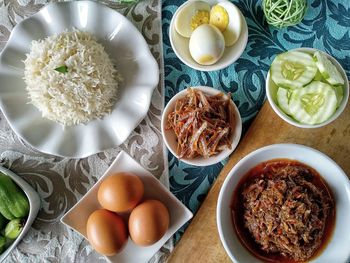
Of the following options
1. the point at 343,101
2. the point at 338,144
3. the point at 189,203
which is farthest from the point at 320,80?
the point at 189,203

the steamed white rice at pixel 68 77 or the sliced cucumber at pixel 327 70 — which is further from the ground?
the steamed white rice at pixel 68 77

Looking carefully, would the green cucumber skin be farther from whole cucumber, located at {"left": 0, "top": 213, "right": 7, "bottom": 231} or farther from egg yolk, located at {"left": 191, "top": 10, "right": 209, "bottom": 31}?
egg yolk, located at {"left": 191, "top": 10, "right": 209, "bottom": 31}

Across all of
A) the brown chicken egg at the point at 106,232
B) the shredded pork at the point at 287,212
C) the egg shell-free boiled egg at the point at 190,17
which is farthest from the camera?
the egg shell-free boiled egg at the point at 190,17

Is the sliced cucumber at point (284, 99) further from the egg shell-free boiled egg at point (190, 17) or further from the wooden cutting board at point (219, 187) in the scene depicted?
the egg shell-free boiled egg at point (190, 17)

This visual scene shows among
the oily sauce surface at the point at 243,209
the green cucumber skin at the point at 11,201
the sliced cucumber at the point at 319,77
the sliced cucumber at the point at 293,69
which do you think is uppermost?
the sliced cucumber at the point at 293,69

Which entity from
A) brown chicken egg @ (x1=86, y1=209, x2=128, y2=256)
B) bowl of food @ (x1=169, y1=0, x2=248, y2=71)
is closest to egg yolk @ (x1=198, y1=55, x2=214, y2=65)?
bowl of food @ (x1=169, y1=0, x2=248, y2=71)

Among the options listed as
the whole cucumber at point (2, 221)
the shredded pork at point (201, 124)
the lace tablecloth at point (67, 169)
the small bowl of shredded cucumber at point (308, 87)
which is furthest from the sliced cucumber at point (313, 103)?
the whole cucumber at point (2, 221)
